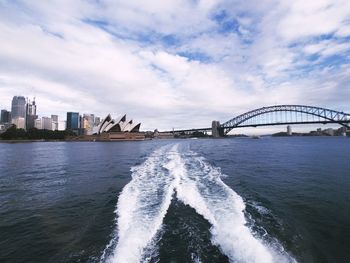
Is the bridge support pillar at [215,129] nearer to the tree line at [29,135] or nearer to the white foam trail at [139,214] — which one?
the tree line at [29,135]

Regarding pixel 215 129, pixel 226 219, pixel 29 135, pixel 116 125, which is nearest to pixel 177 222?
pixel 226 219

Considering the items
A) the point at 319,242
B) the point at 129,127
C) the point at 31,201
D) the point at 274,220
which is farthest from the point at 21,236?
the point at 129,127

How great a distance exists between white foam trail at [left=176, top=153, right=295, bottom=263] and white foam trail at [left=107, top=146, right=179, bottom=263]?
0.74 meters

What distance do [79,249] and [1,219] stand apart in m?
3.46

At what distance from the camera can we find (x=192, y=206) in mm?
6812

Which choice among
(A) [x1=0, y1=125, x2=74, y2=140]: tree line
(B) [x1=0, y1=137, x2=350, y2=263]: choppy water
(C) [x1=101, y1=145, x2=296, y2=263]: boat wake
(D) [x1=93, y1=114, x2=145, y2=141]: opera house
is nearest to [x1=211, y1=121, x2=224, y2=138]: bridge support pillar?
(D) [x1=93, y1=114, x2=145, y2=141]: opera house

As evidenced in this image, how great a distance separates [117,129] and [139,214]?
90386mm

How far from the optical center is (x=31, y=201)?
7.87 metres

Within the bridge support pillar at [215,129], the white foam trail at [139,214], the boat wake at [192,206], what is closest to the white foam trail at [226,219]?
the boat wake at [192,206]

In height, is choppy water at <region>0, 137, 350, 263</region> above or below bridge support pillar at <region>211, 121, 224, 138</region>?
below

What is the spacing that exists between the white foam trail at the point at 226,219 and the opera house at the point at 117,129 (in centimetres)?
8532

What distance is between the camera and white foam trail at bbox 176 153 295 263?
414 centimetres

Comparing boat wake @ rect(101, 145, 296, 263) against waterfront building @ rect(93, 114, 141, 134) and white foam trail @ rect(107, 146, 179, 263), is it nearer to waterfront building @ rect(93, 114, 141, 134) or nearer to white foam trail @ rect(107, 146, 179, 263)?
white foam trail @ rect(107, 146, 179, 263)

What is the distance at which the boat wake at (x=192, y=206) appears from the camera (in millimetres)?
4164
